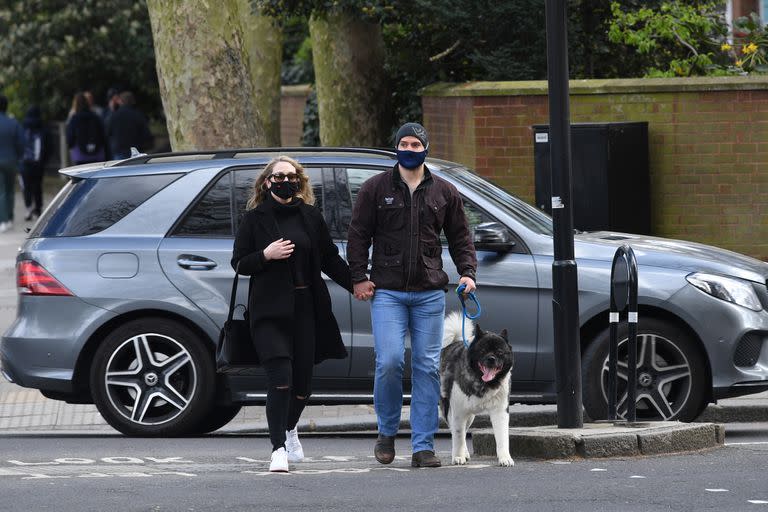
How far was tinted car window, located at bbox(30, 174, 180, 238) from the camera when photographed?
10.0 meters

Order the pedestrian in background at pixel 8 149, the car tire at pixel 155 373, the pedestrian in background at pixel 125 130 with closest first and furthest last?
the car tire at pixel 155 373, the pedestrian in background at pixel 125 130, the pedestrian in background at pixel 8 149

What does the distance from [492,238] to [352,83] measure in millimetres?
10615

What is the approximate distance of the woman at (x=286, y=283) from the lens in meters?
8.29

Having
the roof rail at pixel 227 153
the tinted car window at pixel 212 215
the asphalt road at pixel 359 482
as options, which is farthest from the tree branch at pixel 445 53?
the asphalt road at pixel 359 482

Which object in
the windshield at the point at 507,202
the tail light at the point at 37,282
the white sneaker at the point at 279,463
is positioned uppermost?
the windshield at the point at 507,202

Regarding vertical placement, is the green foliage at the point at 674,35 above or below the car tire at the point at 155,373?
above

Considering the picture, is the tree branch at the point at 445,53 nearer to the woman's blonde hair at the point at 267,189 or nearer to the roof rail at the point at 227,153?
the roof rail at the point at 227,153

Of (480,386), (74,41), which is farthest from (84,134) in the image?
(480,386)

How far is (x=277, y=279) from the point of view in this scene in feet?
27.3

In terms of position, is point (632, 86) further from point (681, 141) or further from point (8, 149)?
point (8, 149)

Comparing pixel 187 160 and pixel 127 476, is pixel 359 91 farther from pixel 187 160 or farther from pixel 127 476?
pixel 127 476

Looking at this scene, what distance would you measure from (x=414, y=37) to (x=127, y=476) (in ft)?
38.7

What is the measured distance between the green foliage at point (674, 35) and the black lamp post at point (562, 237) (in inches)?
339

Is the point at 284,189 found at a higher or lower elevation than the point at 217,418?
higher
